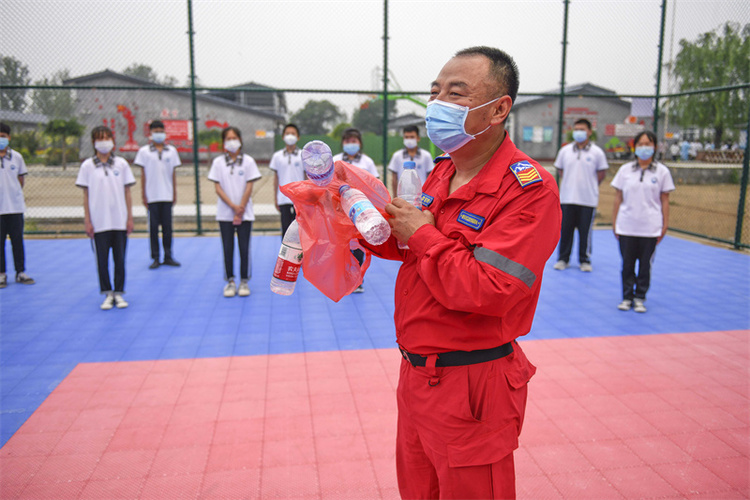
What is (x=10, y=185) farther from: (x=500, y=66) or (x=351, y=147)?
(x=500, y=66)

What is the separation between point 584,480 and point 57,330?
4.90 m

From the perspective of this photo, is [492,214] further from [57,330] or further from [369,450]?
[57,330]

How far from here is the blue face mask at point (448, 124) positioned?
177 cm

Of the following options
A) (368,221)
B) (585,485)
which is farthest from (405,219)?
(585,485)

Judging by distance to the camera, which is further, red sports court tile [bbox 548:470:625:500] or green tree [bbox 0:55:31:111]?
green tree [bbox 0:55:31:111]

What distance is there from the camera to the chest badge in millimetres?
1675

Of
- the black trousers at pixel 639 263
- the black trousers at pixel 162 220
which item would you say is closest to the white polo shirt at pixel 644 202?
the black trousers at pixel 639 263

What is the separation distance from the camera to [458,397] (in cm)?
174

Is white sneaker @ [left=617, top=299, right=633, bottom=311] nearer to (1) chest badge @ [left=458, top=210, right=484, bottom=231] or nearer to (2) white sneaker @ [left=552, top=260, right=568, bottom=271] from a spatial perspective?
(2) white sneaker @ [left=552, top=260, right=568, bottom=271]

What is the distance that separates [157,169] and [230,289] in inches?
97.3

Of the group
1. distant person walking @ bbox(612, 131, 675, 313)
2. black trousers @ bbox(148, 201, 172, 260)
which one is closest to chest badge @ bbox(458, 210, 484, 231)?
distant person walking @ bbox(612, 131, 675, 313)

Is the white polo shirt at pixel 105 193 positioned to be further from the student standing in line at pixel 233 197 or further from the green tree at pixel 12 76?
the green tree at pixel 12 76

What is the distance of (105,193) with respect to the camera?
5.89 metres

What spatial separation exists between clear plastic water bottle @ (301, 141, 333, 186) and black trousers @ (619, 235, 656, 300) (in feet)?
16.5
